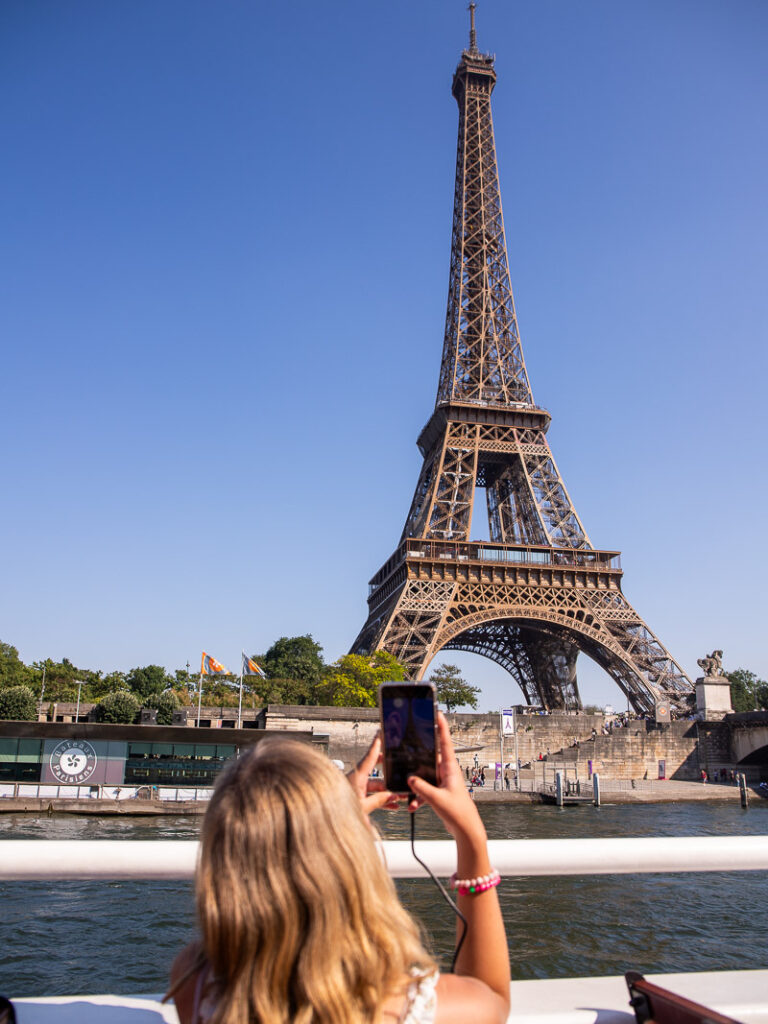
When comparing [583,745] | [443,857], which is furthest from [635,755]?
[443,857]

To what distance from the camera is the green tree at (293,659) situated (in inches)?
3105

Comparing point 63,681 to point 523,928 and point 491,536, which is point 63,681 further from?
point 523,928

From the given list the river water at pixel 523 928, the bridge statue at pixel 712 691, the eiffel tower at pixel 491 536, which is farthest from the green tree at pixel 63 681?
the river water at pixel 523 928

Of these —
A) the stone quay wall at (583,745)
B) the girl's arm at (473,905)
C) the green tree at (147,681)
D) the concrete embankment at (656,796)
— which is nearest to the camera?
the girl's arm at (473,905)

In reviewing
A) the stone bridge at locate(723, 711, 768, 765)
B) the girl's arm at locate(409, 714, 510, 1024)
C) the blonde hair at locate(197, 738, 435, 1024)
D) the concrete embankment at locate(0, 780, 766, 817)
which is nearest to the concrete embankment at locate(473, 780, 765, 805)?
the concrete embankment at locate(0, 780, 766, 817)

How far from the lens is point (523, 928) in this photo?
789cm

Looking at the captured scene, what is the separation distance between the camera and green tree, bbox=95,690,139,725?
40312mm

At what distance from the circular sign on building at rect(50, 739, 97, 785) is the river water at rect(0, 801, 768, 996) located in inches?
697

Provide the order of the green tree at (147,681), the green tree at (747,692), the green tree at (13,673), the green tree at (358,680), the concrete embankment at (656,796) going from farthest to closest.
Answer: the green tree at (747,692)
the green tree at (147,681)
the green tree at (13,673)
the green tree at (358,680)
the concrete embankment at (656,796)

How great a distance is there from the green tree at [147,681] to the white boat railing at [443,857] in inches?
2407

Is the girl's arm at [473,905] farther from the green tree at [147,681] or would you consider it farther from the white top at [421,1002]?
the green tree at [147,681]

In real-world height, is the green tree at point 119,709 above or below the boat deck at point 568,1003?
above

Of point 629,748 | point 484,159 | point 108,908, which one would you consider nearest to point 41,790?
point 108,908

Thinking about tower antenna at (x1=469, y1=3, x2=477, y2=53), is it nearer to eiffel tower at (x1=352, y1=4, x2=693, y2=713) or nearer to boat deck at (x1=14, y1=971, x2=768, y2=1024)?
eiffel tower at (x1=352, y1=4, x2=693, y2=713)
